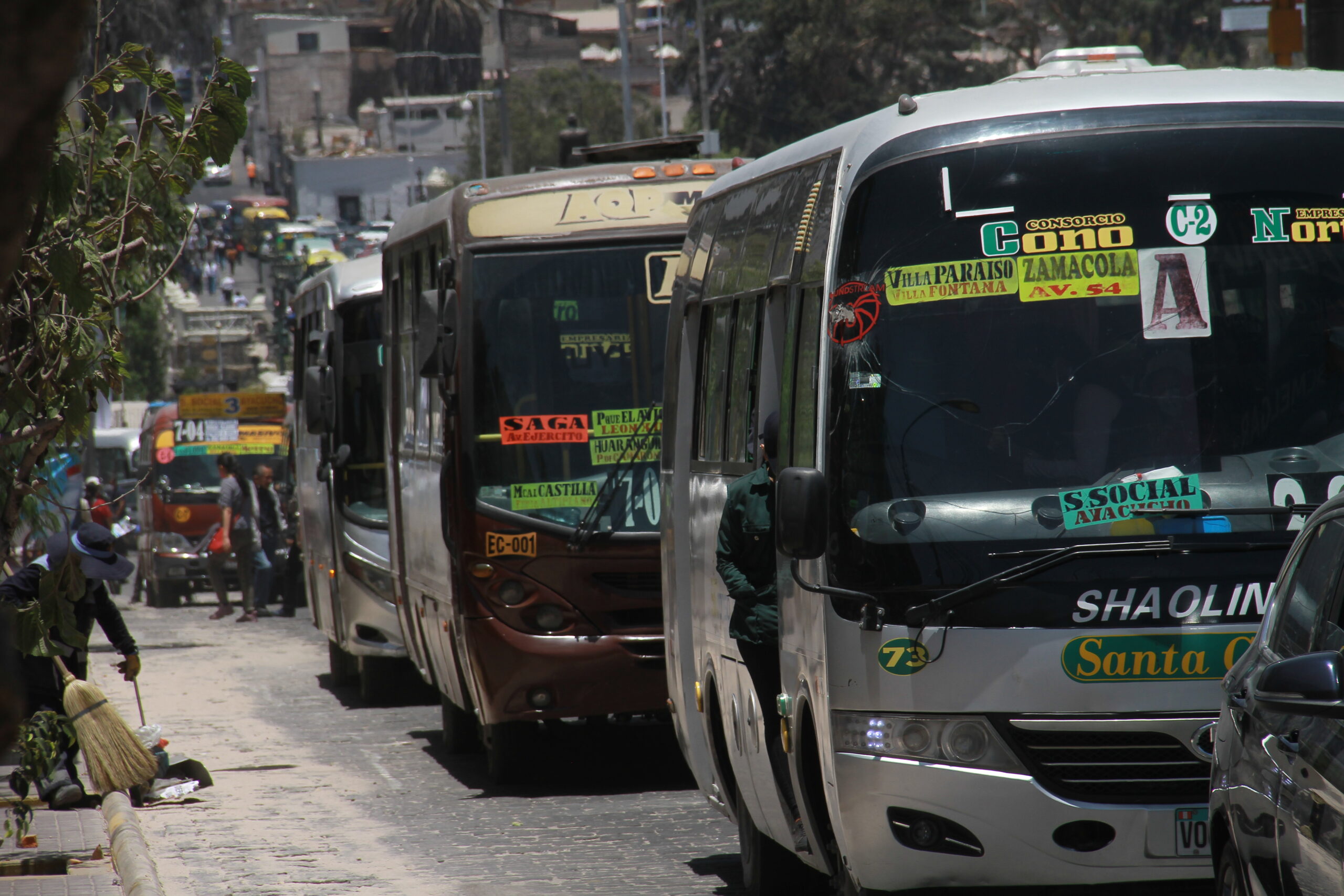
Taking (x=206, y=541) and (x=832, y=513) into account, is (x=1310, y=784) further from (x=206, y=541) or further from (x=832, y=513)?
(x=206, y=541)

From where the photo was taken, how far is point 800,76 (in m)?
67.4

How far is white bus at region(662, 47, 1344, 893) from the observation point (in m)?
5.32

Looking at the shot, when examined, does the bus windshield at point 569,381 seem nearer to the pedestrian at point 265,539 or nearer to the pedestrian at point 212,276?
the pedestrian at point 265,539

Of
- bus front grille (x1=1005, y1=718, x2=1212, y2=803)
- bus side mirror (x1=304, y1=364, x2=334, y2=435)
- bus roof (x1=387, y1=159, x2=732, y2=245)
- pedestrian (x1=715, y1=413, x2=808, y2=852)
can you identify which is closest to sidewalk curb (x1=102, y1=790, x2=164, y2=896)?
pedestrian (x1=715, y1=413, x2=808, y2=852)

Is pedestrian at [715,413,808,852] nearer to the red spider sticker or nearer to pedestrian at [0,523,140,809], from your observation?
the red spider sticker

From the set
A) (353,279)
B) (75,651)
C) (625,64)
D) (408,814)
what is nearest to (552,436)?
(408,814)

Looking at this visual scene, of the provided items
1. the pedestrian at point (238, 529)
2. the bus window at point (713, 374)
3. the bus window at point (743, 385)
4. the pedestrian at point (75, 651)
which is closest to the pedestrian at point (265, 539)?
the pedestrian at point (238, 529)

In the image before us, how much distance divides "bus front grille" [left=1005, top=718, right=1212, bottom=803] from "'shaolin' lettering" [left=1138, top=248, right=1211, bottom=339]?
1.10 m

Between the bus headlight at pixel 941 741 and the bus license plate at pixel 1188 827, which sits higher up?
the bus headlight at pixel 941 741

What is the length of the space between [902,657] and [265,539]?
21959 millimetres

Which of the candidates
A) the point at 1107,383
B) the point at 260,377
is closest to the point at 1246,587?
the point at 1107,383

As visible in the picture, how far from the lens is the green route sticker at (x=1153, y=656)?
5.30m

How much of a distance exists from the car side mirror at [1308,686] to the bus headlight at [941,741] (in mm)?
1307

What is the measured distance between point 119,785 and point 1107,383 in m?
6.80
